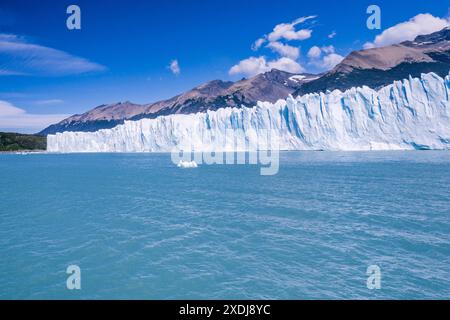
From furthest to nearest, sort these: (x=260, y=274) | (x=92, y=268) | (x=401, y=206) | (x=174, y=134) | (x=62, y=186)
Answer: (x=174, y=134) → (x=62, y=186) → (x=401, y=206) → (x=92, y=268) → (x=260, y=274)

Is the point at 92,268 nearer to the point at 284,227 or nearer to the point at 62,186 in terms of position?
the point at 284,227

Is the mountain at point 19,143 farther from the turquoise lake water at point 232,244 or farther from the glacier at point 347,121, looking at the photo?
the turquoise lake water at point 232,244

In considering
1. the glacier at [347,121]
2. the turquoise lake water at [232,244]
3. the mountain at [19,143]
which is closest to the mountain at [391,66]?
the glacier at [347,121]

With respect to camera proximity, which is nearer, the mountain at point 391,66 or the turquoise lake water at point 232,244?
the turquoise lake water at point 232,244

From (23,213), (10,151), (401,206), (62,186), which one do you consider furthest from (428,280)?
(10,151)

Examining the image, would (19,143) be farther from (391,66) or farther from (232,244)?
(391,66)
